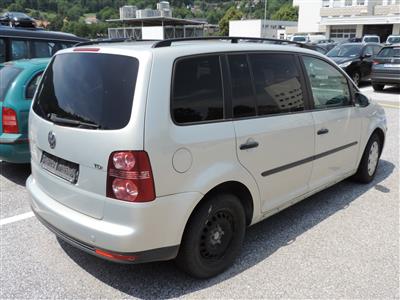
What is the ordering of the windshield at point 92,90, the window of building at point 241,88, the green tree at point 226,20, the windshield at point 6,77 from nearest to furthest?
the windshield at point 92,90 < the window of building at point 241,88 < the windshield at point 6,77 < the green tree at point 226,20

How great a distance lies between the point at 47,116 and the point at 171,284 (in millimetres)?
1620

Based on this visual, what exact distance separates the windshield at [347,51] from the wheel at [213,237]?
47.4 ft

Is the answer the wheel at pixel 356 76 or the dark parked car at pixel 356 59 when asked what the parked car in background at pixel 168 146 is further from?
the wheel at pixel 356 76

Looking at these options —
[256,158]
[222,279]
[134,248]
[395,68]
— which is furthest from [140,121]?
[395,68]

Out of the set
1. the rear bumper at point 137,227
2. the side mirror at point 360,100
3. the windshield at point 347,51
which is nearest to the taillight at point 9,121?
the rear bumper at point 137,227

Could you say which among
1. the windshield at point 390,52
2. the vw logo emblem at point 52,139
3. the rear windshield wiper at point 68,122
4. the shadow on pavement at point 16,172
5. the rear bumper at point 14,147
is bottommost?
the shadow on pavement at point 16,172

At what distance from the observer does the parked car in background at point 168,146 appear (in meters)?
2.66

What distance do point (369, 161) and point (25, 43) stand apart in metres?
6.40

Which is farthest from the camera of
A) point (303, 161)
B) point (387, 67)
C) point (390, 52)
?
point (390, 52)

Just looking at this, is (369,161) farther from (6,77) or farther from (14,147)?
(6,77)

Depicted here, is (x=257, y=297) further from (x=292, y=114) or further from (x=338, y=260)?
(x=292, y=114)

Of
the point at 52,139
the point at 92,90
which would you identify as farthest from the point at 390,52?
the point at 52,139

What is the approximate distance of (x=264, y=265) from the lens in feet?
11.2

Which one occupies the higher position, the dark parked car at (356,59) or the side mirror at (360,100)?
the side mirror at (360,100)
